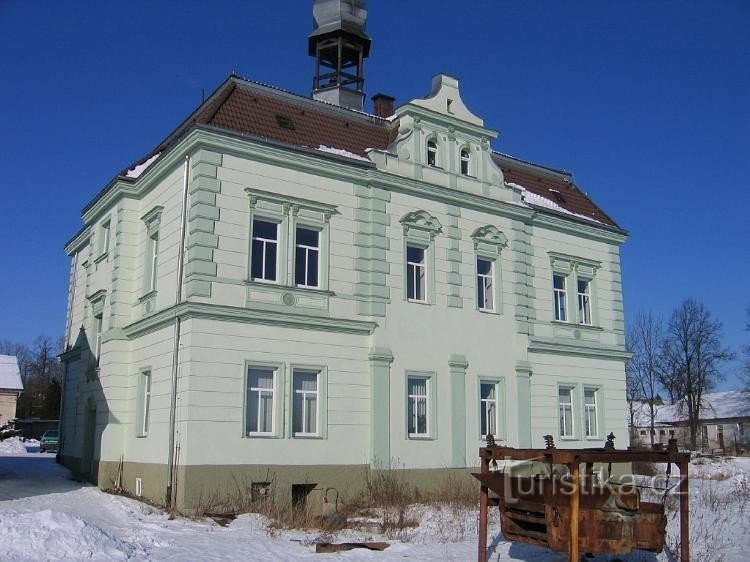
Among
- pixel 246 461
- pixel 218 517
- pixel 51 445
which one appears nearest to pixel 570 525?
pixel 218 517

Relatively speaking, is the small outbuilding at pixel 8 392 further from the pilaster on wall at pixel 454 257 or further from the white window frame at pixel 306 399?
the pilaster on wall at pixel 454 257

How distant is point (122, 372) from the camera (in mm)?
20781

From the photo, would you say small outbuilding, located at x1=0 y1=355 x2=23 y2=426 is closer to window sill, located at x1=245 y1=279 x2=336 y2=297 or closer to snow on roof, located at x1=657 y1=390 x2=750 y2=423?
window sill, located at x1=245 y1=279 x2=336 y2=297

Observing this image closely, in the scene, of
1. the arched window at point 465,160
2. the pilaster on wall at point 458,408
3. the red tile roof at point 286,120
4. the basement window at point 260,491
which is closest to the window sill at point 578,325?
the pilaster on wall at point 458,408

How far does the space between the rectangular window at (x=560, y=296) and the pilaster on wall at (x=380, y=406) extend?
7.72 m

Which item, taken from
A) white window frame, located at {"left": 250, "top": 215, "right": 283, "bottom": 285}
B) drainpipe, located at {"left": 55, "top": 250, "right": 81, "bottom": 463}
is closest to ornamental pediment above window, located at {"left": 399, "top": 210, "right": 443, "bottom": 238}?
white window frame, located at {"left": 250, "top": 215, "right": 283, "bottom": 285}

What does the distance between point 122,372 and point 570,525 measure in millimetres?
15206

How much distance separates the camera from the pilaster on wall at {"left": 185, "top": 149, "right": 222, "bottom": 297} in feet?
58.6

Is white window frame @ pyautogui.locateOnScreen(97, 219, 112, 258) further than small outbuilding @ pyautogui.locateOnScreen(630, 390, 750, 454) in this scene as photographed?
No

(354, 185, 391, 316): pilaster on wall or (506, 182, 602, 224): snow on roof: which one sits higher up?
(506, 182, 602, 224): snow on roof

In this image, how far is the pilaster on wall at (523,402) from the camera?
22.7 meters

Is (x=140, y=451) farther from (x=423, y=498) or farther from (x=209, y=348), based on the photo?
(x=423, y=498)

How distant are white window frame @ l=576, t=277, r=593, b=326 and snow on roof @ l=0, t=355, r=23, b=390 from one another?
4433 cm

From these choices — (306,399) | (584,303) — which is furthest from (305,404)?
(584,303)
